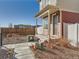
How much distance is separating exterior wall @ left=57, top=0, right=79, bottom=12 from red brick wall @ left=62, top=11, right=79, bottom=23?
0.47 meters

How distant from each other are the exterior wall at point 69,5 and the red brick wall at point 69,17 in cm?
47

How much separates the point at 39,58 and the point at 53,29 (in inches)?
367

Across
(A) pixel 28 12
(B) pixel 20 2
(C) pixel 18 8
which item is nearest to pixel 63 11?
(B) pixel 20 2

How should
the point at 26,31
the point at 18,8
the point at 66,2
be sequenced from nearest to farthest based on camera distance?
the point at 66,2 < the point at 18,8 < the point at 26,31

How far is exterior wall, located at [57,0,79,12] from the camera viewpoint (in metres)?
14.9

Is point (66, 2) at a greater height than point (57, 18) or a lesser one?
greater

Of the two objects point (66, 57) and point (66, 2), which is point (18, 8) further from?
point (66, 57)

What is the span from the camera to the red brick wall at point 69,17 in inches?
567

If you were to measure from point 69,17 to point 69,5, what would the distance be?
1.30m

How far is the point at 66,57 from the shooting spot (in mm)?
7887

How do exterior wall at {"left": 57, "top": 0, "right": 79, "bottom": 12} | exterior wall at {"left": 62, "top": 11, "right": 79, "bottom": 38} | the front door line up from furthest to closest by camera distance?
the front door < exterior wall at {"left": 57, "top": 0, "right": 79, "bottom": 12} < exterior wall at {"left": 62, "top": 11, "right": 79, "bottom": 38}

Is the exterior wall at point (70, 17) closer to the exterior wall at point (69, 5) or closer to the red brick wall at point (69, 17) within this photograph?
the red brick wall at point (69, 17)

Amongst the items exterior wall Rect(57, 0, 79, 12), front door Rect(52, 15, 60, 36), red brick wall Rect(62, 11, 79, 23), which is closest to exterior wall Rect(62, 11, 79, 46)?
red brick wall Rect(62, 11, 79, 23)

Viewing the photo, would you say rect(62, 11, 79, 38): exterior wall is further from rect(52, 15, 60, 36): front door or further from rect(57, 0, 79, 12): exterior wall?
rect(52, 15, 60, 36): front door
